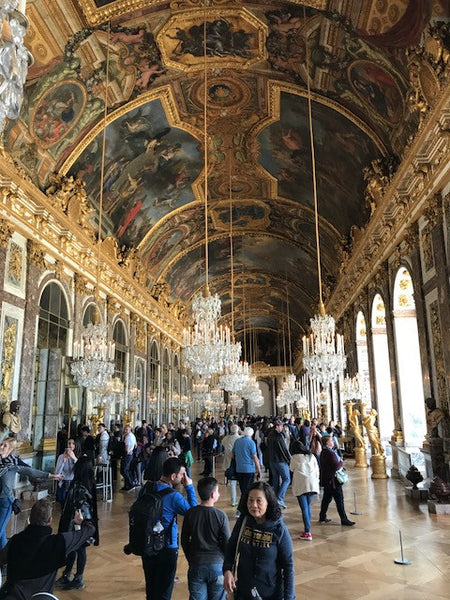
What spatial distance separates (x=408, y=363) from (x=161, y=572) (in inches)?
406

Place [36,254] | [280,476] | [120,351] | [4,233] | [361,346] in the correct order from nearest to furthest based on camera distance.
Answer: [280,476], [4,233], [36,254], [361,346], [120,351]

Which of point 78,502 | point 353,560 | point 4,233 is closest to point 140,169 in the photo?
point 4,233

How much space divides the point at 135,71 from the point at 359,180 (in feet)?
23.4

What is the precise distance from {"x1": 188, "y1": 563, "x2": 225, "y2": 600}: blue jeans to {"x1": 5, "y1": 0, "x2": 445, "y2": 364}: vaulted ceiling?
8.77 metres

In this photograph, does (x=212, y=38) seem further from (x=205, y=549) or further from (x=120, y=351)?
(x=120, y=351)

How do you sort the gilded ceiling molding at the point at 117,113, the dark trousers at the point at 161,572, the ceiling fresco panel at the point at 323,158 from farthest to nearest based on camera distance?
the ceiling fresco panel at the point at 323,158 < the gilded ceiling molding at the point at 117,113 < the dark trousers at the point at 161,572

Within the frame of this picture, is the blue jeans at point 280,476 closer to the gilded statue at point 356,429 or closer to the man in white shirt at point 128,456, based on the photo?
the man in white shirt at point 128,456

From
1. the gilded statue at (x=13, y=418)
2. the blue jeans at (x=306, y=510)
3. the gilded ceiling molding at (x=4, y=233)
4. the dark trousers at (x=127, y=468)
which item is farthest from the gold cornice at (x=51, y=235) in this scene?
the blue jeans at (x=306, y=510)

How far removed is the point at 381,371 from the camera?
14.8 meters

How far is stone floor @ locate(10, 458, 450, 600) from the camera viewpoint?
14.6 feet

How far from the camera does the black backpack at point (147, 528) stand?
3.14m

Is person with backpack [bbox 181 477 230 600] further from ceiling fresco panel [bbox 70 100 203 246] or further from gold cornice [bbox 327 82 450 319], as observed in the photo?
ceiling fresco panel [bbox 70 100 203 246]

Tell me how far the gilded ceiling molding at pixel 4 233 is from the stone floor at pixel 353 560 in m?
5.82

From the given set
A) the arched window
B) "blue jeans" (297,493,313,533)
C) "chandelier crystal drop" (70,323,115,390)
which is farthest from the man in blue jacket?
the arched window
